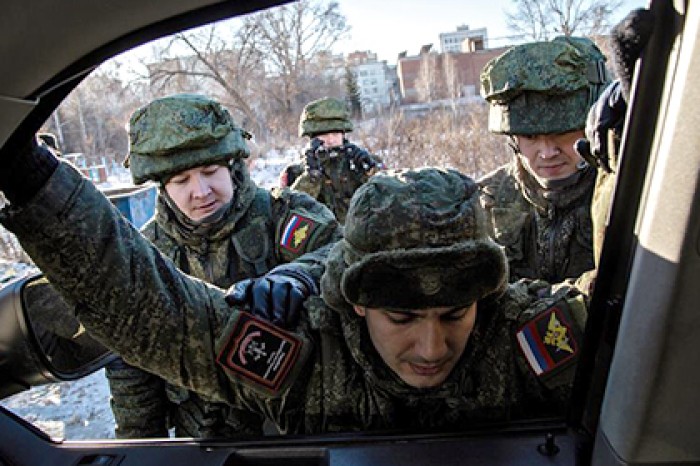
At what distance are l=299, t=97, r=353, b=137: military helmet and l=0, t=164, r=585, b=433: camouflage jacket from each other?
190 inches

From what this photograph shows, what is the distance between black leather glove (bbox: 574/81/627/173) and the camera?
114 cm

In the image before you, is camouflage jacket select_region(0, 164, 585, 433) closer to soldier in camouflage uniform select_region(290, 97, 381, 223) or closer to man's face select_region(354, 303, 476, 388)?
man's face select_region(354, 303, 476, 388)

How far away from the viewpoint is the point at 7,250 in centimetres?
816

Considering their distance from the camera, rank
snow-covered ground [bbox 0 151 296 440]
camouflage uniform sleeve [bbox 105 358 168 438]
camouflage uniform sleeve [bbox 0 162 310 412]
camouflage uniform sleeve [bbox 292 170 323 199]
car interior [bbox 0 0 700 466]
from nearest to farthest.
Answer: car interior [bbox 0 0 700 466]
camouflage uniform sleeve [bbox 0 162 310 412]
camouflage uniform sleeve [bbox 105 358 168 438]
snow-covered ground [bbox 0 151 296 440]
camouflage uniform sleeve [bbox 292 170 323 199]

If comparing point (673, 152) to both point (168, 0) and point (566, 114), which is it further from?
point (566, 114)

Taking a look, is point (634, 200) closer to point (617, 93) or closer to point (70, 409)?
point (617, 93)

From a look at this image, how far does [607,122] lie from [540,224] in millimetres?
1717

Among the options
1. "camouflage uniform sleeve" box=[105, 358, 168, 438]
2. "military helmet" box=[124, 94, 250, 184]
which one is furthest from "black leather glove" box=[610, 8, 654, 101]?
"camouflage uniform sleeve" box=[105, 358, 168, 438]

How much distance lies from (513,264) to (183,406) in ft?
5.75

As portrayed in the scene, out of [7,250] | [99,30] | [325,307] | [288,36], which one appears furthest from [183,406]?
[7,250]

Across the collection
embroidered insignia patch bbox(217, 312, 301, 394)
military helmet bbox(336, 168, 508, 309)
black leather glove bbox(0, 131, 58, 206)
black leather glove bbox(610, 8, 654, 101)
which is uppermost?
black leather glove bbox(610, 8, 654, 101)

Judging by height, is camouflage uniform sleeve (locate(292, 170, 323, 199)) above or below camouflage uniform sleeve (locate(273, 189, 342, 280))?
below

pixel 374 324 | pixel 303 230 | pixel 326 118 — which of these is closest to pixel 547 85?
pixel 303 230

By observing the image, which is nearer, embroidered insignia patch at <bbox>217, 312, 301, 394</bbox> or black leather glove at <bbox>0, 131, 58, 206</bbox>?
A: black leather glove at <bbox>0, 131, 58, 206</bbox>
